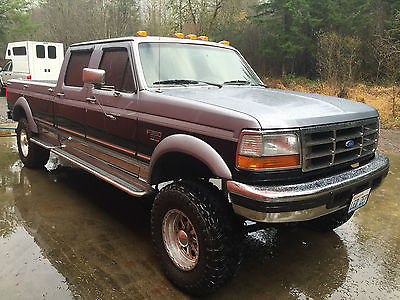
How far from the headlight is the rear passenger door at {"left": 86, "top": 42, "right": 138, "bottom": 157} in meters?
1.32

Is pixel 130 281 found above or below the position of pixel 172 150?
below

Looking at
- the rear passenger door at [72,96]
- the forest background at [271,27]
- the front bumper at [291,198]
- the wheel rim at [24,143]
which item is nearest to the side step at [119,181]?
the rear passenger door at [72,96]

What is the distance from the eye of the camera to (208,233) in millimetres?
2543

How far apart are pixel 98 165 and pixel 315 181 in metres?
2.50

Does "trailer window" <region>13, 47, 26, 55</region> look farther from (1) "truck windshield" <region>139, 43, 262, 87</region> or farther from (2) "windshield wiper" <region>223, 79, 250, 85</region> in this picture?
(2) "windshield wiper" <region>223, 79, 250, 85</region>

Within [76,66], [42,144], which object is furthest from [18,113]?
[76,66]

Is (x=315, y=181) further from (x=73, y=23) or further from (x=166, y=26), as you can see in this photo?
(x=73, y=23)

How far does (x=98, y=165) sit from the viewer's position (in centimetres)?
407

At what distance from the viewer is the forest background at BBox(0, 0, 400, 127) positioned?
19438 mm

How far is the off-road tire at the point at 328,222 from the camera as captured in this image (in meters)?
3.77

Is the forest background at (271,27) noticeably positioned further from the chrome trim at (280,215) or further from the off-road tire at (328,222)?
the chrome trim at (280,215)

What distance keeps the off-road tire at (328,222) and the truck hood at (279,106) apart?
3.97 feet

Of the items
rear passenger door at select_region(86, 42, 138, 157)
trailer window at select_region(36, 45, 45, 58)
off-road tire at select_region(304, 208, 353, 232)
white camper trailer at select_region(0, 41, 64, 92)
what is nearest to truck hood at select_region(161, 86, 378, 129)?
rear passenger door at select_region(86, 42, 138, 157)

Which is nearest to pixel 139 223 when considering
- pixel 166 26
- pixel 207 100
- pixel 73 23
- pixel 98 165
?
pixel 98 165
